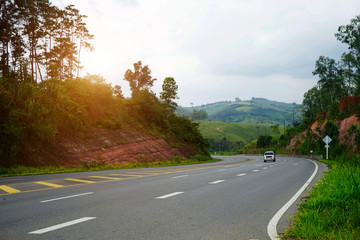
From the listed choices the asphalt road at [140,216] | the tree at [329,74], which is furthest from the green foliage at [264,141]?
the asphalt road at [140,216]

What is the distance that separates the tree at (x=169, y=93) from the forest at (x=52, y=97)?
19.9 feet

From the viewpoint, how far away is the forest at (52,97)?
84.4ft

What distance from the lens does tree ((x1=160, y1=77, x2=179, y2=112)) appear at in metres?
68.5

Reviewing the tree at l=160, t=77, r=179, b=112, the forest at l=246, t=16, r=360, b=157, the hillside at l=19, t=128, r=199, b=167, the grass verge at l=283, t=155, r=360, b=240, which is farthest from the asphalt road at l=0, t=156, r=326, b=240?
the tree at l=160, t=77, r=179, b=112

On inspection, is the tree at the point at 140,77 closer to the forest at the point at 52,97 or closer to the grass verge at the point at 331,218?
the forest at the point at 52,97

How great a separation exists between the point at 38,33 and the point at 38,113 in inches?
741

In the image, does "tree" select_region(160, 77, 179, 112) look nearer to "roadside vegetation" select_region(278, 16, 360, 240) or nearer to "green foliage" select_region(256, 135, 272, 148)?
"roadside vegetation" select_region(278, 16, 360, 240)

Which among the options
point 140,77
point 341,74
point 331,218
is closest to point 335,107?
point 341,74

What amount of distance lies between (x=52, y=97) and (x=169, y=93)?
1628 inches

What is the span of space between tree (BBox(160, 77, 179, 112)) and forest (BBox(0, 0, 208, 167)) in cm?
607

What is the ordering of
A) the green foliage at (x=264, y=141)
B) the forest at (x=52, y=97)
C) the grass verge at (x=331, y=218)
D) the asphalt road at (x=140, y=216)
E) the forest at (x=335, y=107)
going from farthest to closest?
the green foliage at (x=264, y=141), the forest at (x=335, y=107), the forest at (x=52, y=97), the asphalt road at (x=140, y=216), the grass verge at (x=331, y=218)

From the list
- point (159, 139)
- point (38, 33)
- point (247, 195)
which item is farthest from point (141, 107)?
point (247, 195)

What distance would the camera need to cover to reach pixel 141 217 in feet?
21.4

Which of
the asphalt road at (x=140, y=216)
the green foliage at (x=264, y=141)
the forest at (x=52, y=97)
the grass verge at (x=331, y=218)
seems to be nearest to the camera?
the grass verge at (x=331, y=218)
